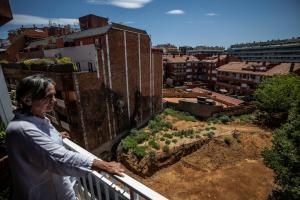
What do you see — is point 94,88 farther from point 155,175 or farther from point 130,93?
point 155,175

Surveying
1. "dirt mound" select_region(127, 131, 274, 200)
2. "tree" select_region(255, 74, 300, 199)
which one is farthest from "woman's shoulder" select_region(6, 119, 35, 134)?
"dirt mound" select_region(127, 131, 274, 200)

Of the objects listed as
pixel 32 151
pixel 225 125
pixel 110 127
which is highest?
pixel 32 151

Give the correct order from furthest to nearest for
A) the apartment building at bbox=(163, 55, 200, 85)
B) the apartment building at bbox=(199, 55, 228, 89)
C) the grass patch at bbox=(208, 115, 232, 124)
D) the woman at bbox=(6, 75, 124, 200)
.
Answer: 1. the apartment building at bbox=(163, 55, 200, 85)
2. the apartment building at bbox=(199, 55, 228, 89)
3. the grass patch at bbox=(208, 115, 232, 124)
4. the woman at bbox=(6, 75, 124, 200)

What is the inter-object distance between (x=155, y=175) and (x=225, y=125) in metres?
12.4

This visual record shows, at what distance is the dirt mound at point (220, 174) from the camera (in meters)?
14.3

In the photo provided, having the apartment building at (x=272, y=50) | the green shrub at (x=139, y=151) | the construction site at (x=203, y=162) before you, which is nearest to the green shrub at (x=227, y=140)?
the construction site at (x=203, y=162)

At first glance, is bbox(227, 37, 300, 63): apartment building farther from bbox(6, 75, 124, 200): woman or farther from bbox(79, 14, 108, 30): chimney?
bbox(6, 75, 124, 200): woman

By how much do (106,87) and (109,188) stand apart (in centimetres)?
1562

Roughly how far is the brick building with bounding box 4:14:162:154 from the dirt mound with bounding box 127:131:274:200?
644 cm

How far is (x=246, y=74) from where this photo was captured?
35.8 meters

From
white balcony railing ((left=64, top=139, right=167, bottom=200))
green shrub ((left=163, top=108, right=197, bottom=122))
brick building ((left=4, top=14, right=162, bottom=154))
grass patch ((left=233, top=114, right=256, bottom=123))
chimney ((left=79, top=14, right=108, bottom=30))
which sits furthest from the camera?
chimney ((left=79, top=14, right=108, bottom=30))

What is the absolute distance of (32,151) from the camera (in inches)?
63.2

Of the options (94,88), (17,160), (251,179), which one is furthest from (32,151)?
(251,179)

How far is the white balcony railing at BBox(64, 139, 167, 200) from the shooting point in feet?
6.09
